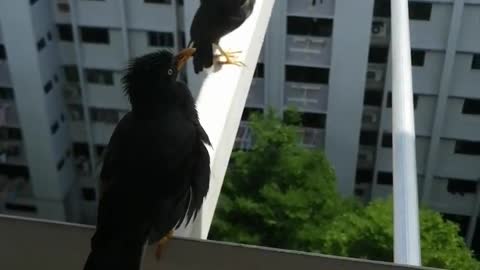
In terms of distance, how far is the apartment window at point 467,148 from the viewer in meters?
4.27

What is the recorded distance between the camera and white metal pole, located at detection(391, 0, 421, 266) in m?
0.77

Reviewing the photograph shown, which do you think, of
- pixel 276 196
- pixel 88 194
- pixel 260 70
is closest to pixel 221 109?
pixel 276 196

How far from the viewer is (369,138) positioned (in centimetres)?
437

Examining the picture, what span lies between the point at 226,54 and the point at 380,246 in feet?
4.68

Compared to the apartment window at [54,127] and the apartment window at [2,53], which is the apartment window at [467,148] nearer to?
the apartment window at [54,127]

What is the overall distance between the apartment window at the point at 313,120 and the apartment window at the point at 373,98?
0.28 meters

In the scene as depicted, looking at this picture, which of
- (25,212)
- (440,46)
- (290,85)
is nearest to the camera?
(440,46)

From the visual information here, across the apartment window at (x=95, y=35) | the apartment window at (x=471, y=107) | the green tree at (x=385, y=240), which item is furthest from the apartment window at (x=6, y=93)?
the apartment window at (x=471, y=107)

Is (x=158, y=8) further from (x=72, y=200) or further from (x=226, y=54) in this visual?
(x=226, y=54)

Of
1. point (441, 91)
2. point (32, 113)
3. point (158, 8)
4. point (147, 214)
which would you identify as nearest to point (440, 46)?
point (441, 91)

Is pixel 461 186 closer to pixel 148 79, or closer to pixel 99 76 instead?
pixel 99 76

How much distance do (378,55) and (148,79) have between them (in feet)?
10.9

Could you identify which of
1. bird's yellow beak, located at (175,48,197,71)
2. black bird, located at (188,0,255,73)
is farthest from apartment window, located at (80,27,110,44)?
bird's yellow beak, located at (175,48,197,71)

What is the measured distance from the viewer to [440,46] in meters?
3.84
